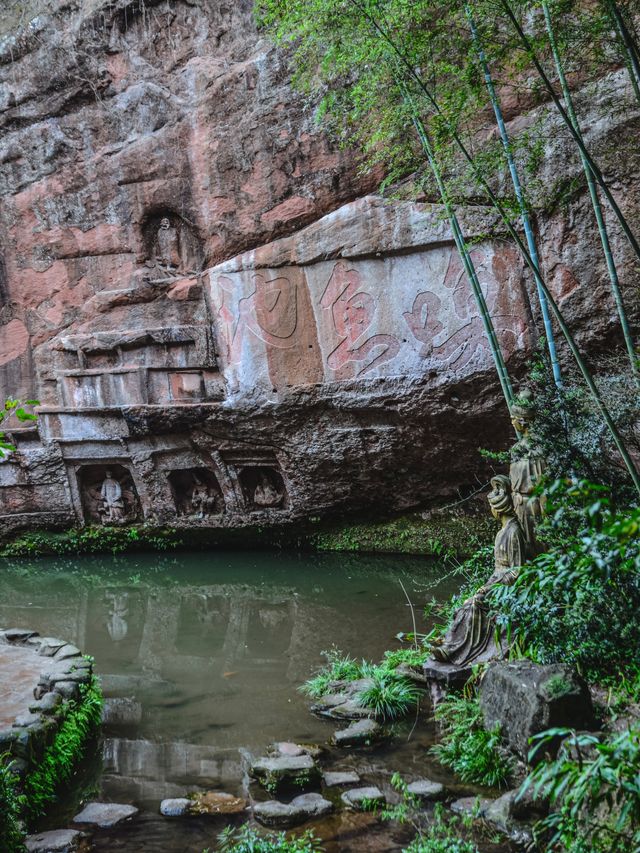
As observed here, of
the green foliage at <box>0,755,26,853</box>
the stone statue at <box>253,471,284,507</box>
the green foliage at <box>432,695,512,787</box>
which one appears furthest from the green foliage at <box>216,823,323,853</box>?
the stone statue at <box>253,471,284,507</box>

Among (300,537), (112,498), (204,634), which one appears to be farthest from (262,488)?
(204,634)

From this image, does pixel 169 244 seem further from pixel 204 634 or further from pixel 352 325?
pixel 204 634

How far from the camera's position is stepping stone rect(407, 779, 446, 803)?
396 centimetres

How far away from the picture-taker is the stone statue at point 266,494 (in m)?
12.2

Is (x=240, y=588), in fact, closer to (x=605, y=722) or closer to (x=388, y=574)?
(x=388, y=574)

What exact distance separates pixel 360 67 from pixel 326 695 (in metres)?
7.50

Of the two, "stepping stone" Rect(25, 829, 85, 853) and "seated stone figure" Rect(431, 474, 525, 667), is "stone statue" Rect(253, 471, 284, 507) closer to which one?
"seated stone figure" Rect(431, 474, 525, 667)

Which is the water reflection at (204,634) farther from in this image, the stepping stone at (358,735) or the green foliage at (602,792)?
the green foliage at (602,792)

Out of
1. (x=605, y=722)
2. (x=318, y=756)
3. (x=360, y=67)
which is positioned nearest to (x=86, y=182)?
(x=360, y=67)

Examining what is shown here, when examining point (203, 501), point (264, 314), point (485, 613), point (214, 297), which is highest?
point (214, 297)

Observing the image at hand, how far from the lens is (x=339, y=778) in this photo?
4305mm

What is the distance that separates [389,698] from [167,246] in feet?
29.5

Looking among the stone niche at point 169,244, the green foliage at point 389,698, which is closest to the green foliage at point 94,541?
the stone niche at point 169,244

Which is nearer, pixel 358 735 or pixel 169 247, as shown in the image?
pixel 358 735
